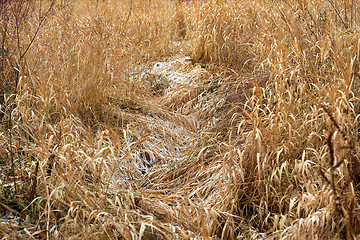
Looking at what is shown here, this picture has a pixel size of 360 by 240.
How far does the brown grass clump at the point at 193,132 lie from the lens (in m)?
1.80

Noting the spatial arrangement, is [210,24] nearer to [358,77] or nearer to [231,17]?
[231,17]

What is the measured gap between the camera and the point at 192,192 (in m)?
2.20

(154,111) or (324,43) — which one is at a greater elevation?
(324,43)

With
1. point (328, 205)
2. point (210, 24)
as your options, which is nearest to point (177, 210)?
point (328, 205)

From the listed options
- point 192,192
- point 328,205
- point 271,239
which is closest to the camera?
point 328,205

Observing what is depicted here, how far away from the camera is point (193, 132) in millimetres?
3078

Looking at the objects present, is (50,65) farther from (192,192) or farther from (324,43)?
(324,43)

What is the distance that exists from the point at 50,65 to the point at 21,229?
1.57 m

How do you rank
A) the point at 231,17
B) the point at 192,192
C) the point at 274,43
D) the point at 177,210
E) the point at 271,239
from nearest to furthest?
the point at 271,239 < the point at 177,210 < the point at 192,192 < the point at 274,43 < the point at 231,17

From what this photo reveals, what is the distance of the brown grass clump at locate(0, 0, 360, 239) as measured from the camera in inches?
70.8

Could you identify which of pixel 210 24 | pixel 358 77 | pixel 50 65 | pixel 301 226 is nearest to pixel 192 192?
pixel 301 226

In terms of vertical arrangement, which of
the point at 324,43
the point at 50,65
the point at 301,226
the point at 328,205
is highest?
the point at 324,43

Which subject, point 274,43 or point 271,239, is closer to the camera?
point 271,239

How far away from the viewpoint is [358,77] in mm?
2408
